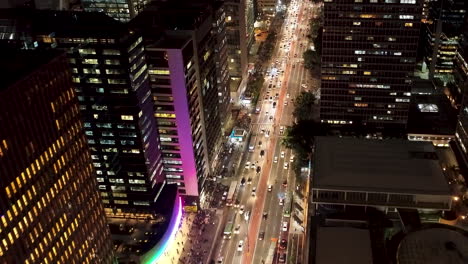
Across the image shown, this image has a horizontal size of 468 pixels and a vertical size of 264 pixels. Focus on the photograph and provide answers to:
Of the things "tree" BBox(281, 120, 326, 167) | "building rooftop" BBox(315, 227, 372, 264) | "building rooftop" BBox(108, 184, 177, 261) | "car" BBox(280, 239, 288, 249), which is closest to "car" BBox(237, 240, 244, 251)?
"car" BBox(280, 239, 288, 249)

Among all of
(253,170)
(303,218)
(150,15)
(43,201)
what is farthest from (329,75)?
(43,201)

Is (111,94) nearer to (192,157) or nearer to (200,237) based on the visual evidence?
(192,157)

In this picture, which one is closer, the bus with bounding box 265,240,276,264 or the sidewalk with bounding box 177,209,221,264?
the bus with bounding box 265,240,276,264

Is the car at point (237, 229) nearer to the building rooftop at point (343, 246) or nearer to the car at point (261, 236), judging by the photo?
the car at point (261, 236)

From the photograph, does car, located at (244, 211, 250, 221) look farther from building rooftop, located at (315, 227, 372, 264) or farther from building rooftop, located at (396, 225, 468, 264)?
building rooftop, located at (396, 225, 468, 264)

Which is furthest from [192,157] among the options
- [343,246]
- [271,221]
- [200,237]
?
[343,246]

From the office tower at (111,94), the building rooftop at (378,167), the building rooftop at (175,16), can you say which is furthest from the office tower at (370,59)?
the office tower at (111,94)
